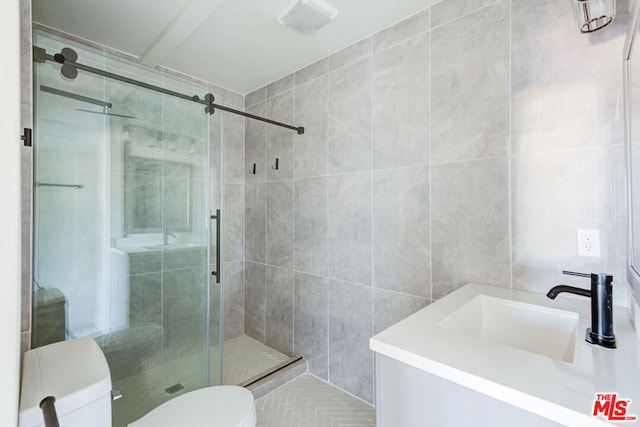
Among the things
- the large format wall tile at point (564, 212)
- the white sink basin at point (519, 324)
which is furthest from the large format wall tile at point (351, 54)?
the white sink basin at point (519, 324)

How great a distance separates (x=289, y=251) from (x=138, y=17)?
72.3 inches

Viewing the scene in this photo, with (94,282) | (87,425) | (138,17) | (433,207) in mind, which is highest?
(138,17)

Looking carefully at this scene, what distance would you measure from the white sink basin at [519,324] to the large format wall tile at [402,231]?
0.43 m

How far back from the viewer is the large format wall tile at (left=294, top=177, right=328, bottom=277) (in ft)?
7.16

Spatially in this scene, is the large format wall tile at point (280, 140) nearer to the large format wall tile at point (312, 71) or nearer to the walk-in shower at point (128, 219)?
the large format wall tile at point (312, 71)

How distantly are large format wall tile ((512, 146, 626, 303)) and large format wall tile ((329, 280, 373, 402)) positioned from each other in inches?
35.9

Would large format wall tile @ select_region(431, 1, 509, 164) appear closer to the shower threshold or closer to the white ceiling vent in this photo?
the white ceiling vent

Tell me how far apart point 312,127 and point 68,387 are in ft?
6.43

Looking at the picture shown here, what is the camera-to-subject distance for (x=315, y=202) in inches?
88.0

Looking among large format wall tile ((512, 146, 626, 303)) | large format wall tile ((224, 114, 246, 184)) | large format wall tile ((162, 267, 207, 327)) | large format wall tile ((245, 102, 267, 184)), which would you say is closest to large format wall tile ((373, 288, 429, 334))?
large format wall tile ((512, 146, 626, 303))

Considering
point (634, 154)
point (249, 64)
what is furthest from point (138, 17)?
point (634, 154)

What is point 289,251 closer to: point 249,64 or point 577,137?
point 249,64

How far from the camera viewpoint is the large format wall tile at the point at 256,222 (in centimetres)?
270

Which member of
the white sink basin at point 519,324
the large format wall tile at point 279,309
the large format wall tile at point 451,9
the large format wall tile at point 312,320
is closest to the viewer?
the white sink basin at point 519,324
